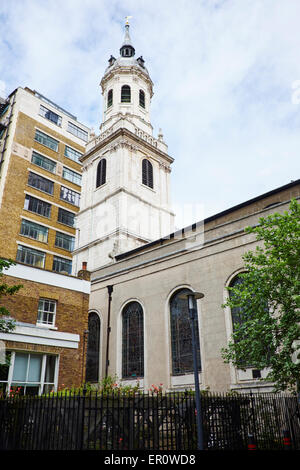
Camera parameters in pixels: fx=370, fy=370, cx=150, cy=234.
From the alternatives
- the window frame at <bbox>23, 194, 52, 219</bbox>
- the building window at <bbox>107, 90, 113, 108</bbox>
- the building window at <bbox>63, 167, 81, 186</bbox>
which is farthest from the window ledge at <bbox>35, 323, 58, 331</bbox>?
the building window at <bbox>107, 90, 113, 108</bbox>

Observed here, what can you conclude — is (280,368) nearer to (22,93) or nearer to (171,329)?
(171,329)

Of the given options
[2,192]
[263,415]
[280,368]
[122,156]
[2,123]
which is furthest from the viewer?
[2,123]

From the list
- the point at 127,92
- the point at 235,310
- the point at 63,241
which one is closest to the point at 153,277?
the point at 235,310

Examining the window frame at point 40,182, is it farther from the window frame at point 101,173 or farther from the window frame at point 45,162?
the window frame at point 101,173

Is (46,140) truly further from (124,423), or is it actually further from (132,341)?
(124,423)

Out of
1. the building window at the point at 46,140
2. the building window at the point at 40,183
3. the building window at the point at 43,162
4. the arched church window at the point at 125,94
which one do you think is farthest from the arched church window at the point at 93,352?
the arched church window at the point at 125,94

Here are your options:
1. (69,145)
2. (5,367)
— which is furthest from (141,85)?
(5,367)

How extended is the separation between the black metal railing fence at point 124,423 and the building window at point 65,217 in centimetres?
3236

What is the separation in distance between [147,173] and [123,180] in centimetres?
468

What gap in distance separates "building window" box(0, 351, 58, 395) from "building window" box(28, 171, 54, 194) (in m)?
26.3

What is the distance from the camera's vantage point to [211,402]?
11914 millimetres

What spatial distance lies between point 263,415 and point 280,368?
2395 millimetres

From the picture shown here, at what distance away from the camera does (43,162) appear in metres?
42.5

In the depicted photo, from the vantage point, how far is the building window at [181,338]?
2028 centimetres
